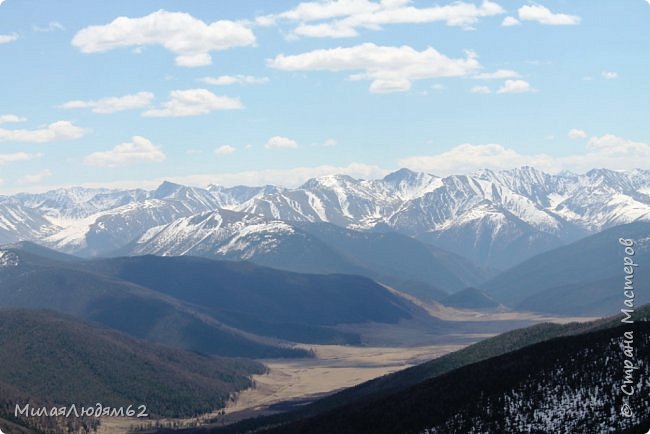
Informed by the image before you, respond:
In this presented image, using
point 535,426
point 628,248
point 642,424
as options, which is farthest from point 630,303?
point 535,426

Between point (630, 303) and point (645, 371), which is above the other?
point (630, 303)

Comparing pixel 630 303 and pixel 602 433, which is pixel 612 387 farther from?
pixel 630 303

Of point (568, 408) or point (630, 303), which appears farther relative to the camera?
point (568, 408)

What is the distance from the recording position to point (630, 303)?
169250mm

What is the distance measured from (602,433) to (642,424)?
730 centimetres

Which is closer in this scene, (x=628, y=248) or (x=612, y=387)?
(x=628, y=248)

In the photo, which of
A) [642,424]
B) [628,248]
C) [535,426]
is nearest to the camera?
[628,248]

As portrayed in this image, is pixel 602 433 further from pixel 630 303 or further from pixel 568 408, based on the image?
pixel 630 303

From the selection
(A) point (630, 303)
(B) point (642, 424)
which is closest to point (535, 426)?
(B) point (642, 424)

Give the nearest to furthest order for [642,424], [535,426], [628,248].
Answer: [628,248] → [642,424] → [535,426]

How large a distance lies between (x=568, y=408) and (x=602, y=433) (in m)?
13.3

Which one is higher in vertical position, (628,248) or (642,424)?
(628,248)

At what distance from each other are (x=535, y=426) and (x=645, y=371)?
23647 millimetres

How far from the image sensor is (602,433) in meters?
186
